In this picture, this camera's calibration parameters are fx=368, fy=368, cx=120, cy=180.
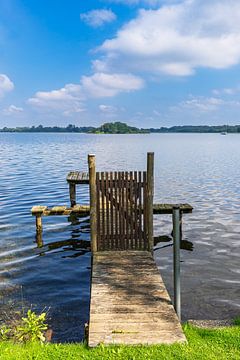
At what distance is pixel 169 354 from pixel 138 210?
570 centimetres

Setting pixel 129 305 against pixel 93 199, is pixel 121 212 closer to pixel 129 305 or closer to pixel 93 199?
pixel 93 199

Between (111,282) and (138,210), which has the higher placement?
(138,210)

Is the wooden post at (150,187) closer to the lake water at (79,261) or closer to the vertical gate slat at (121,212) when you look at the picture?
the vertical gate slat at (121,212)

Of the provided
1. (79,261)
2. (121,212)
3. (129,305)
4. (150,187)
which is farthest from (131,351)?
(79,261)

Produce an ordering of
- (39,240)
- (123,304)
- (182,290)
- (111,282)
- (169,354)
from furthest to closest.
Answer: (39,240), (182,290), (111,282), (123,304), (169,354)

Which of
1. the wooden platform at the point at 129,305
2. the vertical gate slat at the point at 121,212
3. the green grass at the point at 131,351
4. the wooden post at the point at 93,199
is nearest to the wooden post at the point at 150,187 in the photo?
the vertical gate slat at the point at 121,212

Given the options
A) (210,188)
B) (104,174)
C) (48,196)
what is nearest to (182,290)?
(104,174)

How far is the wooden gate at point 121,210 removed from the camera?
11211 millimetres

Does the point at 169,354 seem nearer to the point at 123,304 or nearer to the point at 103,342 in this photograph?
the point at 103,342

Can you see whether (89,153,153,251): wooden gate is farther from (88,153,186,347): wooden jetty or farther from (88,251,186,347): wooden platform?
(88,251,186,347): wooden platform

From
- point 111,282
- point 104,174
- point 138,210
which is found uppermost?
point 104,174

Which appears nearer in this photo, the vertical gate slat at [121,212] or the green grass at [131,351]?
the green grass at [131,351]

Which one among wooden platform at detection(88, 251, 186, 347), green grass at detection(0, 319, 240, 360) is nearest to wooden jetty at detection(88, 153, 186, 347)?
wooden platform at detection(88, 251, 186, 347)

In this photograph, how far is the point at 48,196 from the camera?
2880cm
